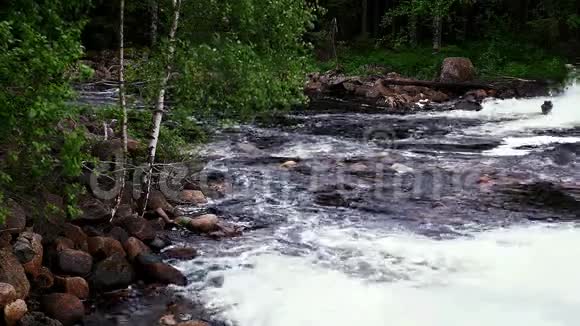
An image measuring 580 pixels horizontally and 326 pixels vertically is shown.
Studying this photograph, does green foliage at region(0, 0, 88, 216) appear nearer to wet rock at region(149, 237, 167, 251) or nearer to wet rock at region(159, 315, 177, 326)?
wet rock at region(159, 315, 177, 326)

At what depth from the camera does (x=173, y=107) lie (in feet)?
33.0

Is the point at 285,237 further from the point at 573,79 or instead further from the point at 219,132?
the point at 573,79

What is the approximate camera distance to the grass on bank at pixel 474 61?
32156 millimetres

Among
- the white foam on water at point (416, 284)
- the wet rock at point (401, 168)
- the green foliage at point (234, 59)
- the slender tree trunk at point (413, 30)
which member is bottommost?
the white foam on water at point (416, 284)

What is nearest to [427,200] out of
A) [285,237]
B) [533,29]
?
[285,237]

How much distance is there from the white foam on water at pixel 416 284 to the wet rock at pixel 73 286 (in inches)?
63.4

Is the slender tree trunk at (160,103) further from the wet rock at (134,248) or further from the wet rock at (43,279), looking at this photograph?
the wet rock at (43,279)

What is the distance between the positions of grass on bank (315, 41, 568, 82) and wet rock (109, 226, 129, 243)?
25444 mm

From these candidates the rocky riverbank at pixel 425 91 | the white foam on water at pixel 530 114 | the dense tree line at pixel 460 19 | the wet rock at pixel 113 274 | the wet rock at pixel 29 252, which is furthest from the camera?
the dense tree line at pixel 460 19

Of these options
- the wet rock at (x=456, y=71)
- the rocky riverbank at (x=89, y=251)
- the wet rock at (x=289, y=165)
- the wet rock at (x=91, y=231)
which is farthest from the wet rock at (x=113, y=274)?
the wet rock at (x=456, y=71)

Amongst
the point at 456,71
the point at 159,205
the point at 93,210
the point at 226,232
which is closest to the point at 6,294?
the point at 93,210

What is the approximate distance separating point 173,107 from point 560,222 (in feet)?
24.0

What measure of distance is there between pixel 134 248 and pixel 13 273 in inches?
80.1

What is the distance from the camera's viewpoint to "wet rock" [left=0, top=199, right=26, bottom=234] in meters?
7.70
